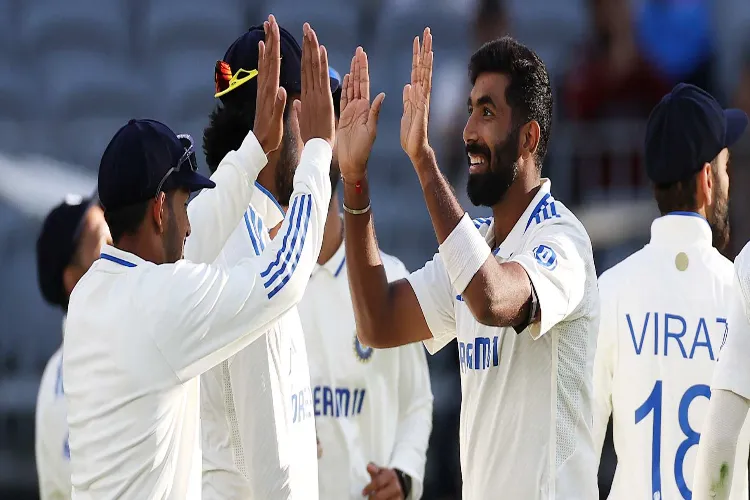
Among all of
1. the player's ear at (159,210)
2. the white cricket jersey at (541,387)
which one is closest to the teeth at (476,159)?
the white cricket jersey at (541,387)

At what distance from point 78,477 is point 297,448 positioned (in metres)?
0.61

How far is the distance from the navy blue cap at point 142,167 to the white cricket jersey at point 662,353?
178 centimetres

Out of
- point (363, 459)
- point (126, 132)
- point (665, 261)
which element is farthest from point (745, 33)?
point (126, 132)

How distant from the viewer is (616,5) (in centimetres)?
835

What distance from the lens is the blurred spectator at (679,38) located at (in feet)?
26.4

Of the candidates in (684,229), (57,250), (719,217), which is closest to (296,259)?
(684,229)

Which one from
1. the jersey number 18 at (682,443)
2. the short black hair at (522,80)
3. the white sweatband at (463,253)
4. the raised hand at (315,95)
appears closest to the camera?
the white sweatband at (463,253)

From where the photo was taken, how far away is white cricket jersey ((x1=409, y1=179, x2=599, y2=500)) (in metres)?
3.18

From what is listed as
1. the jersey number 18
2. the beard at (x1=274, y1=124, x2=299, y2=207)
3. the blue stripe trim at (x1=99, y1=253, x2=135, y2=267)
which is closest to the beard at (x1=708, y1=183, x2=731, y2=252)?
the jersey number 18

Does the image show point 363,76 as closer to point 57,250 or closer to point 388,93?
point 57,250

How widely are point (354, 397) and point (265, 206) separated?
1165 millimetres

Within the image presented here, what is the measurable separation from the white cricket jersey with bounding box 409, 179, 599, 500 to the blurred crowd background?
3.59 meters

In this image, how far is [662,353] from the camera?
421 centimetres

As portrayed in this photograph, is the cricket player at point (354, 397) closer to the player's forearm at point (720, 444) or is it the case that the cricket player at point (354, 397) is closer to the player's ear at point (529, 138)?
the player's ear at point (529, 138)
